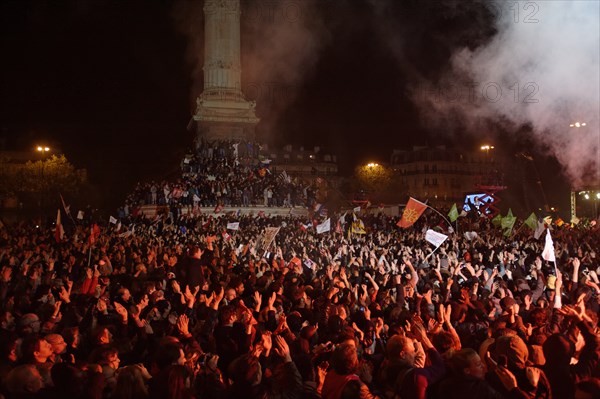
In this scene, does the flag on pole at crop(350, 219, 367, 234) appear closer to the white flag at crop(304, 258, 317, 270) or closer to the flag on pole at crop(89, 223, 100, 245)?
the white flag at crop(304, 258, 317, 270)

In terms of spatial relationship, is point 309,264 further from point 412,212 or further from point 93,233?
point 93,233

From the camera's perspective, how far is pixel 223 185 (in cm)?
3844

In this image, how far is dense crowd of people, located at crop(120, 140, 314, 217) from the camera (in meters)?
36.4

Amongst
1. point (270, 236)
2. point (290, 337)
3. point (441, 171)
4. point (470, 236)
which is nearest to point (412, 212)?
point (470, 236)

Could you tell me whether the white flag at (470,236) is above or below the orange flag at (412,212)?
below

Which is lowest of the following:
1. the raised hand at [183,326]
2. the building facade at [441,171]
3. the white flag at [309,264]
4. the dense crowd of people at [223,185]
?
the raised hand at [183,326]

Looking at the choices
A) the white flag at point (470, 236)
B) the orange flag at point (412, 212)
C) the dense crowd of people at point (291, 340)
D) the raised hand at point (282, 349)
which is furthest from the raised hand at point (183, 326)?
the white flag at point (470, 236)

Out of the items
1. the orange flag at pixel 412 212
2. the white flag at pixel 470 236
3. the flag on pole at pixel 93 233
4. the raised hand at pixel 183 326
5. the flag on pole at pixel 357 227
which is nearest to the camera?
the raised hand at pixel 183 326

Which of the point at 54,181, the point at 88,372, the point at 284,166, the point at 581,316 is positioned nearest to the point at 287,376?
the point at 88,372

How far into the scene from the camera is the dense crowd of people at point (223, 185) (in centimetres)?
3640

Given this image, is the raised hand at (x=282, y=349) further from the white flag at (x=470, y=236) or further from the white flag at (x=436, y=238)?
the white flag at (x=470, y=236)

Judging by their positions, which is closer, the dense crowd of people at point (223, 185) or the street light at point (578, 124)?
the street light at point (578, 124)

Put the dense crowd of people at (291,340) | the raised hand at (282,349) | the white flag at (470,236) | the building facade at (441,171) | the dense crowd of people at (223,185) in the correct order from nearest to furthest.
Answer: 1. the dense crowd of people at (291,340)
2. the raised hand at (282,349)
3. the white flag at (470,236)
4. the dense crowd of people at (223,185)
5. the building facade at (441,171)

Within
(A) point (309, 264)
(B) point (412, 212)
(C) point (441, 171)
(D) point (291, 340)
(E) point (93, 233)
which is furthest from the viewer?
(C) point (441, 171)
